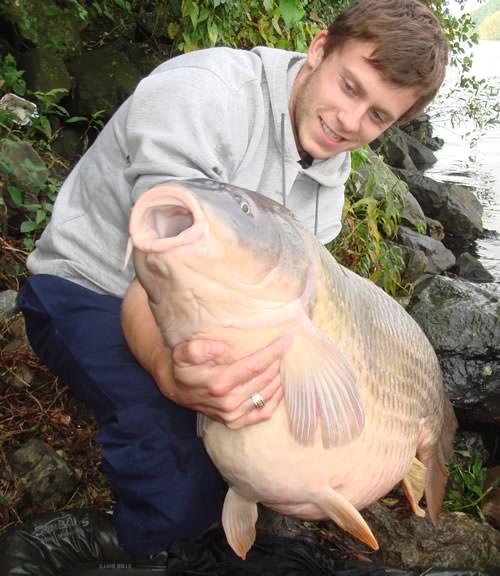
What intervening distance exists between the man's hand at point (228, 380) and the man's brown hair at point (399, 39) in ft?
3.02

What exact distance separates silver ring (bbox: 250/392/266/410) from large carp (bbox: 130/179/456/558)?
5cm

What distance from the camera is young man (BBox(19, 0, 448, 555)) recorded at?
172 cm

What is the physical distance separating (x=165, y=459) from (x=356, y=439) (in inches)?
20.3

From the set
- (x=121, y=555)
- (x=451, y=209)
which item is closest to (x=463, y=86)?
(x=451, y=209)

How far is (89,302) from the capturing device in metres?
1.88

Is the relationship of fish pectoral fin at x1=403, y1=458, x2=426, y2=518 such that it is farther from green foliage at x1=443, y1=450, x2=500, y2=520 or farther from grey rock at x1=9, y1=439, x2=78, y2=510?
grey rock at x1=9, y1=439, x2=78, y2=510

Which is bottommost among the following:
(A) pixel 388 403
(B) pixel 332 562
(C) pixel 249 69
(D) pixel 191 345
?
(B) pixel 332 562

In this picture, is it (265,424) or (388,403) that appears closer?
(265,424)

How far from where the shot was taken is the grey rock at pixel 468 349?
3.28 metres

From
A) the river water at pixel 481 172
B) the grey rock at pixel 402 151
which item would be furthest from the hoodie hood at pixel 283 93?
the grey rock at pixel 402 151

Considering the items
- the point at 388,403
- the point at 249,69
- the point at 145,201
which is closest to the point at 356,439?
the point at 388,403

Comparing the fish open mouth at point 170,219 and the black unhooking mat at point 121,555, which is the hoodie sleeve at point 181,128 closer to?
A: the fish open mouth at point 170,219

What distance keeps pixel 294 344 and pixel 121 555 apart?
1.16 metres

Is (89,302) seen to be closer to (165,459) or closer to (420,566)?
(165,459)
